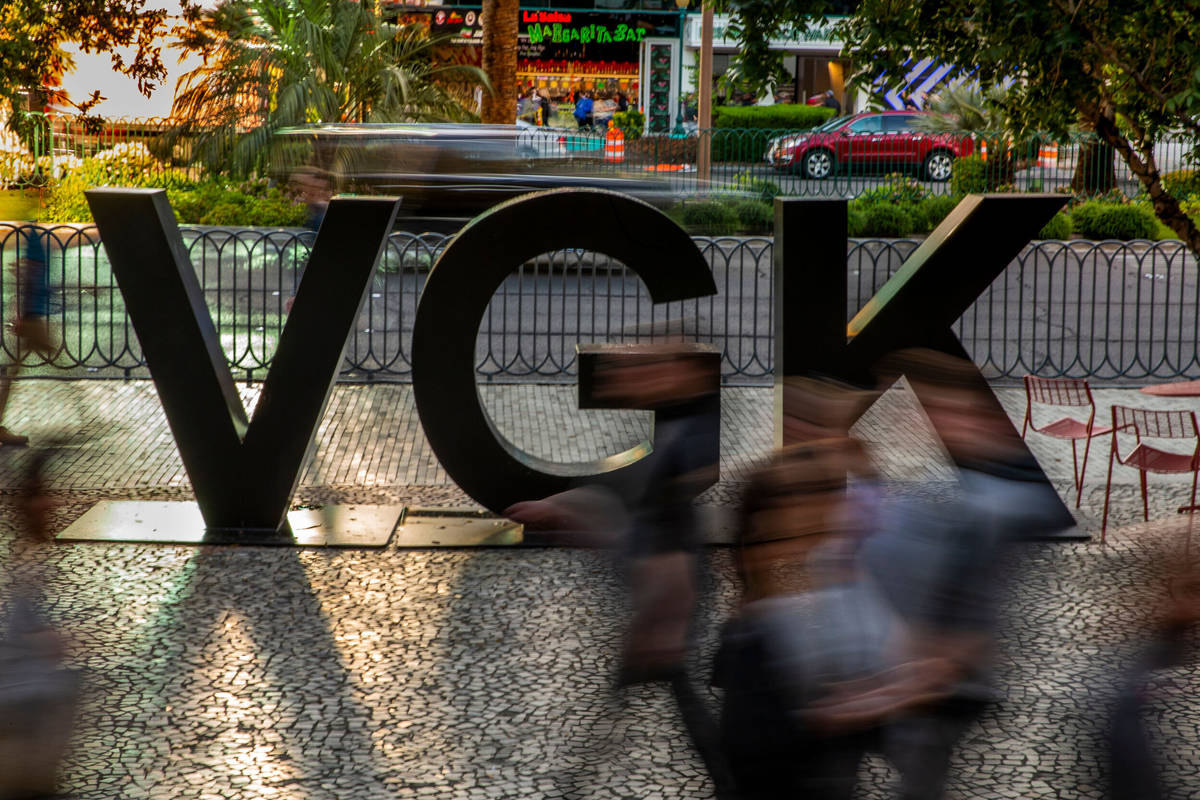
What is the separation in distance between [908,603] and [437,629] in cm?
273

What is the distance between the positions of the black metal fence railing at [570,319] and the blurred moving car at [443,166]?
101cm

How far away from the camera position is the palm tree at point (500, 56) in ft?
76.2

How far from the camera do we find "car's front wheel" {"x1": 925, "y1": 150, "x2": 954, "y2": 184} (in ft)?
82.5

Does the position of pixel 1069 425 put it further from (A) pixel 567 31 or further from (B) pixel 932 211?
(A) pixel 567 31

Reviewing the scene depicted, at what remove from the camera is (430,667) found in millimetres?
5480

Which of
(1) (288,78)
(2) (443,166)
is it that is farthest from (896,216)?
(1) (288,78)

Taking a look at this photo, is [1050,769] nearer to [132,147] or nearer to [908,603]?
[908,603]

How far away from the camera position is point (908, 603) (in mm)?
3738

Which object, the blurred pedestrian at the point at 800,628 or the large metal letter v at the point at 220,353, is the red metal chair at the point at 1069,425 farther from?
the blurred pedestrian at the point at 800,628

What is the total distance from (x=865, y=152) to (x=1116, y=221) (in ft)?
19.4

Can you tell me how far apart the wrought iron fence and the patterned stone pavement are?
12.6m

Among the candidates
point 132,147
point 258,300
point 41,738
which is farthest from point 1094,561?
point 132,147

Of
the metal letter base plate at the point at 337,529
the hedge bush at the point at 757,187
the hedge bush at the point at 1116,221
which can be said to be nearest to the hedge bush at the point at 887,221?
the hedge bush at the point at 757,187

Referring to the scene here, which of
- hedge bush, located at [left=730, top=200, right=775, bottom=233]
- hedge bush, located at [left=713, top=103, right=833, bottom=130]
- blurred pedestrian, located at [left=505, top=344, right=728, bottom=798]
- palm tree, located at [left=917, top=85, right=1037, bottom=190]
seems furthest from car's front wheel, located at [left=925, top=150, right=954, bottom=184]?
blurred pedestrian, located at [left=505, top=344, right=728, bottom=798]
